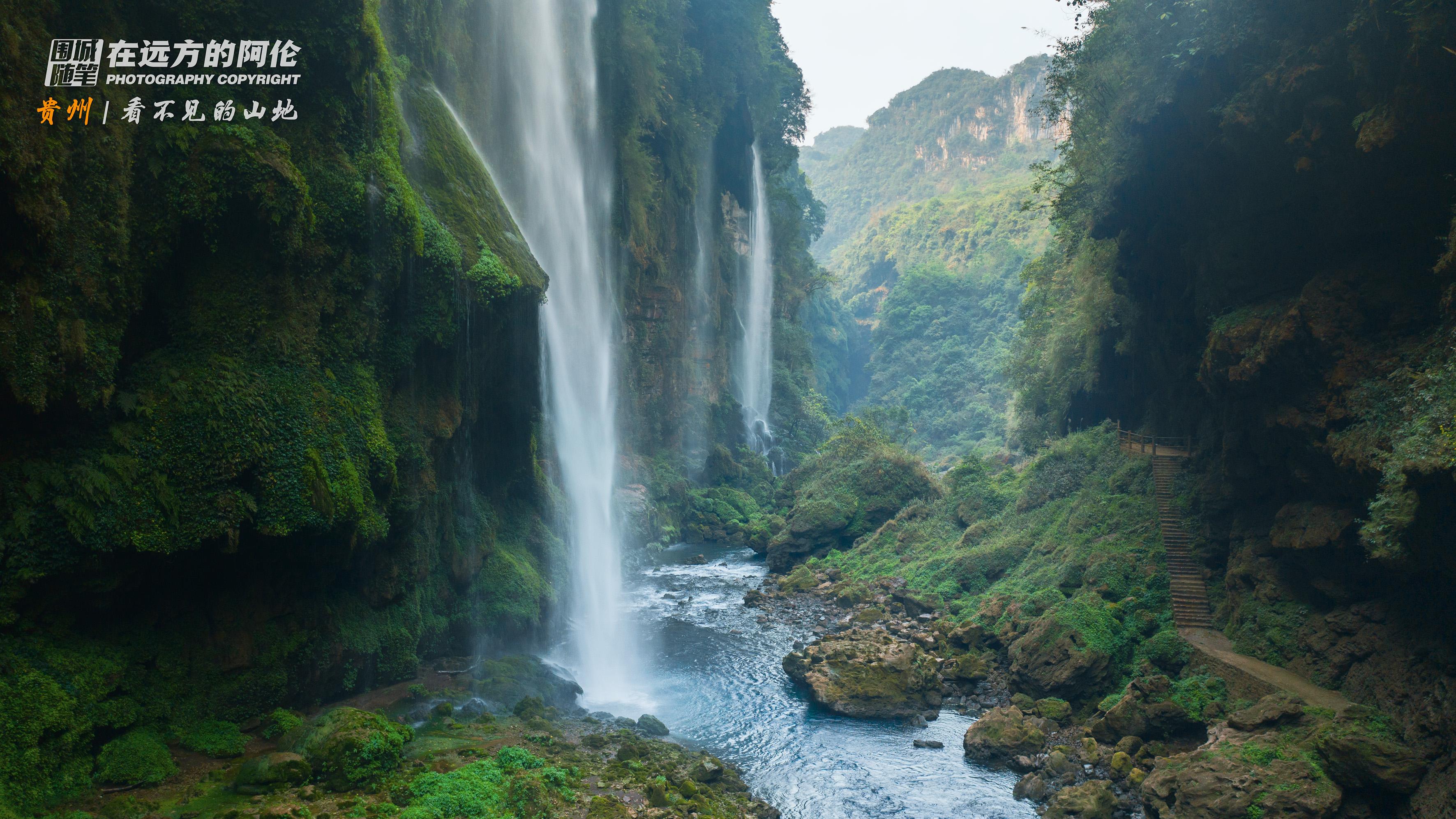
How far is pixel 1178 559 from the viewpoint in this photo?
59.2 feet

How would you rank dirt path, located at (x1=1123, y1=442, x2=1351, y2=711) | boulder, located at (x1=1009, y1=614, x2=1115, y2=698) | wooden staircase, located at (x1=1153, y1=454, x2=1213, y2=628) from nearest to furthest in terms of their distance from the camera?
dirt path, located at (x1=1123, y1=442, x2=1351, y2=711)
boulder, located at (x1=1009, y1=614, x2=1115, y2=698)
wooden staircase, located at (x1=1153, y1=454, x2=1213, y2=628)

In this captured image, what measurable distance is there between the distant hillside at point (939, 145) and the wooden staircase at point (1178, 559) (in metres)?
77.7

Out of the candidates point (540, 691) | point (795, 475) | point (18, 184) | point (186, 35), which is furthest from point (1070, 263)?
point (18, 184)

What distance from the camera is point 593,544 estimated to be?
82.9ft

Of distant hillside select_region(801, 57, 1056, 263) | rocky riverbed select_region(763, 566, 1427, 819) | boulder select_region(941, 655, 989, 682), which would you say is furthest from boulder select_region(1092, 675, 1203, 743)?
distant hillside select_region(801, 57, 1056, 263)

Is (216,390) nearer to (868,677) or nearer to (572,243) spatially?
(868,677)

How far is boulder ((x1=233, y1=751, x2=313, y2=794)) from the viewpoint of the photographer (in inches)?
356

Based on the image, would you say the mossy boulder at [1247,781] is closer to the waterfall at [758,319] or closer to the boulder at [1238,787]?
the boulder at [1238,787]

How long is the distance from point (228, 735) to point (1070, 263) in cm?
2892

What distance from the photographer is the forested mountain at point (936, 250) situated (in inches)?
2547

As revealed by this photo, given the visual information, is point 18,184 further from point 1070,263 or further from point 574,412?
point 1070,263

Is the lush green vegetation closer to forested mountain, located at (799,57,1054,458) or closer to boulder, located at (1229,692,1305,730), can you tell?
boulder, located at (1229,692,1305,730)

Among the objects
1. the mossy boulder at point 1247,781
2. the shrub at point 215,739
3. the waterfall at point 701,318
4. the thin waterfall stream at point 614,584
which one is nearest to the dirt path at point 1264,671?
the mossy boulder at point 1247,781

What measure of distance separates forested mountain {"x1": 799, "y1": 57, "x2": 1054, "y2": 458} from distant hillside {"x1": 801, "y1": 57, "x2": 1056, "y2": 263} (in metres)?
0.16
